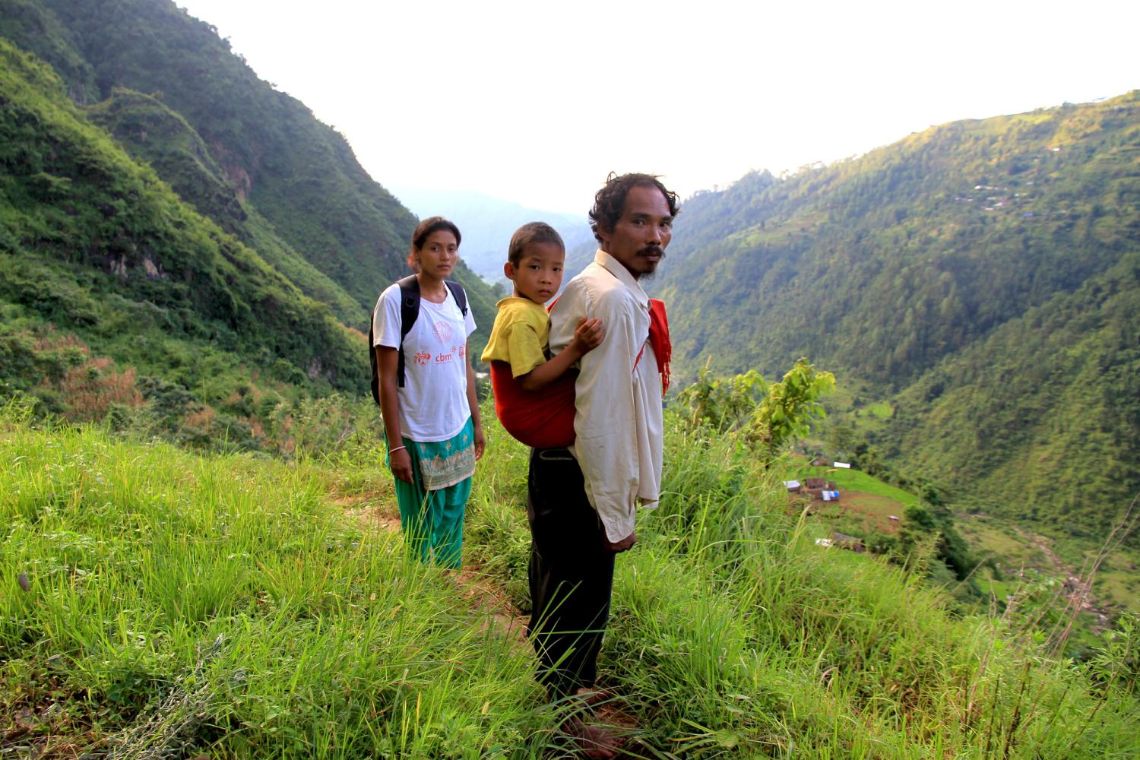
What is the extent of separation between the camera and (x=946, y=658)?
2.36 meters

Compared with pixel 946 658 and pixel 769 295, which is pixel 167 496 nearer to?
pixel 946 658

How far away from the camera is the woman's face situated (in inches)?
94.3

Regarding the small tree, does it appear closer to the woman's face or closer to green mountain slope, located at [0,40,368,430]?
the woman's face


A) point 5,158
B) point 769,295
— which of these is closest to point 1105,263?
point 769,295

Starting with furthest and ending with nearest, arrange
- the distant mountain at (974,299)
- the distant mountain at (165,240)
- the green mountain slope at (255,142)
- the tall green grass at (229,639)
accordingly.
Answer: the distant mountain at (974,299), the green mountain slope at (255,142), the distant mountain at (165,240), the tall green grass at (229,639)

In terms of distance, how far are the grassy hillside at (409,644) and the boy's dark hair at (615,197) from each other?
129 centimetres

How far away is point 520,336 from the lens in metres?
1.66

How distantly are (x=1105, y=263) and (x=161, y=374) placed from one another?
107 metres

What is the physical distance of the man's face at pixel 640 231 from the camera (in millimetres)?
1628

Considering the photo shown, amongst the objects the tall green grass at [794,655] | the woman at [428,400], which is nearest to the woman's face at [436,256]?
the woman at [428,400]

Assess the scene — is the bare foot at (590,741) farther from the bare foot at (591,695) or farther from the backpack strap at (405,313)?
the backpack strap at (405,313)

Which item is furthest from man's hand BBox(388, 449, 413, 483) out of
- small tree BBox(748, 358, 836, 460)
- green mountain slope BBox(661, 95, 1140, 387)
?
green mountain slope BBox(661, 95, 1140, 387)

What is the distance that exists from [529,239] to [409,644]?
1.27 meters

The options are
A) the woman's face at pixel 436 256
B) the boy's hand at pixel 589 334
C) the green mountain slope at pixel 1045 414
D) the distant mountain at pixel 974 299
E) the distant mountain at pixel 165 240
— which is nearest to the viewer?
the boy's hand at pixel 589 334
